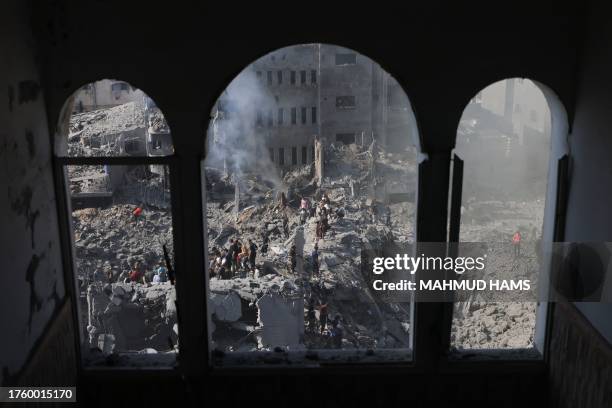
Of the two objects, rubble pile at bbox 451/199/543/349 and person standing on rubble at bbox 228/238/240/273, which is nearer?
rubble pile at bbox 451/199/543/349

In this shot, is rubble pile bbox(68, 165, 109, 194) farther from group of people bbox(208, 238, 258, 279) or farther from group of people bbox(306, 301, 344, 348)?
group of people bbox(306, 301, 344, 348)

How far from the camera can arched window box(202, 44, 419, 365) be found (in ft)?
A: 65.6

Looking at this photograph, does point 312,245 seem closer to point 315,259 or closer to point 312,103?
point 315,259

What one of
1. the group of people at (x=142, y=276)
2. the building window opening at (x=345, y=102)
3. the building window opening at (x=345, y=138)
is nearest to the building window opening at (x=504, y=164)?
the building window opening at (x=345, y=138)

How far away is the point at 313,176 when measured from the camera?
28234 millimetres

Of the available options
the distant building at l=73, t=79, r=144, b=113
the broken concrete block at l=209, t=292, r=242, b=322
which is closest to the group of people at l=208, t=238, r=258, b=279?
the broken concrete block at l=209, t=292, r=242, b=322

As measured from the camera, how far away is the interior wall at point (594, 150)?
12.3 feet

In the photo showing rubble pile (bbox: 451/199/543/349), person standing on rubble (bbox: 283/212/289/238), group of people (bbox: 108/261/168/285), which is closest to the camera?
rubble pile (bbox: 451/199/543/349)

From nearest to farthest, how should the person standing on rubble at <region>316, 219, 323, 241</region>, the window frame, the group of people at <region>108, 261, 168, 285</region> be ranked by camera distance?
the window frame, the group of people at <region>108, 261, 168, 285</region>, the person standing on rubble at <region>316, 219, 323, 241</region>

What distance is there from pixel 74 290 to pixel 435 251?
274 centimetres

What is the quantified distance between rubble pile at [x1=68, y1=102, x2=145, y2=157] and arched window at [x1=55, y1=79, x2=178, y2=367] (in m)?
0.04

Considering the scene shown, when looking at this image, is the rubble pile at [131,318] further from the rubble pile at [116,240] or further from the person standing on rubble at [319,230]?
the person standing on rubble at [319,230]

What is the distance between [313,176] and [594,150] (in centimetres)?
2435

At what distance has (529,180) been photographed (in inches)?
954
